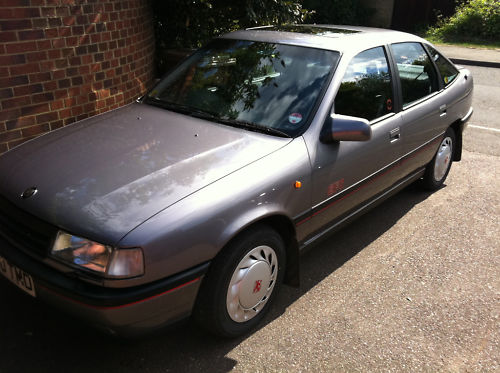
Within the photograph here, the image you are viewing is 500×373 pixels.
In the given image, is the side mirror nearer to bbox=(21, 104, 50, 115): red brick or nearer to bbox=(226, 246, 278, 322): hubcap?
bbox=(226, 246, 278, 322): hubcap

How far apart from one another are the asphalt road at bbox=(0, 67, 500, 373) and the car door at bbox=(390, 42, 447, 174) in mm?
661

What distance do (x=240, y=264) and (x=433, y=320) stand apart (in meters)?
1.35

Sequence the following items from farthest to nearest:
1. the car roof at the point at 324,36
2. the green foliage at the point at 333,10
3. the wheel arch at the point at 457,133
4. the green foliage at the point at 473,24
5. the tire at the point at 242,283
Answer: the green foliage at the point at 333,10, the green foliage at the point at 473,24, the wheel arch at the point at 457,133, the car roof at the point at 324,36, the tire at the point at 242,283

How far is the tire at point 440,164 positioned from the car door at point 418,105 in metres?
A: 0.21

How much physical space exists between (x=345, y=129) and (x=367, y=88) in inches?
27.5

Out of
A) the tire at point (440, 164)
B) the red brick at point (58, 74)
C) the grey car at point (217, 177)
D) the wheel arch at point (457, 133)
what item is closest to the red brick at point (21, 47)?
Result: the red brick at point (58, 74)

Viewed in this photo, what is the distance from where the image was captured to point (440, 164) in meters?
4.95

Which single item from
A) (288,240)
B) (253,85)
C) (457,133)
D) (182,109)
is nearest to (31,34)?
(182,109)

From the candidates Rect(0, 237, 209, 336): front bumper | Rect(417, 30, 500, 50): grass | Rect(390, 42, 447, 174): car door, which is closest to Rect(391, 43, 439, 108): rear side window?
Rect(390, 42, 447, 174): car door

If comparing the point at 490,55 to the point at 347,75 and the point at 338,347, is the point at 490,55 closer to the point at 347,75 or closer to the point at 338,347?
the point at 347,75

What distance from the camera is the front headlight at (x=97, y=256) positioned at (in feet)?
7.36

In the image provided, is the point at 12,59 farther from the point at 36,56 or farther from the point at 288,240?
the point at 288,240

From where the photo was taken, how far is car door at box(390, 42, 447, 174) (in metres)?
4.03

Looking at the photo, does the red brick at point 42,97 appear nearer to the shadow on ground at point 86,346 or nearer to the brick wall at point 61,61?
the brick wall at point 61,61
